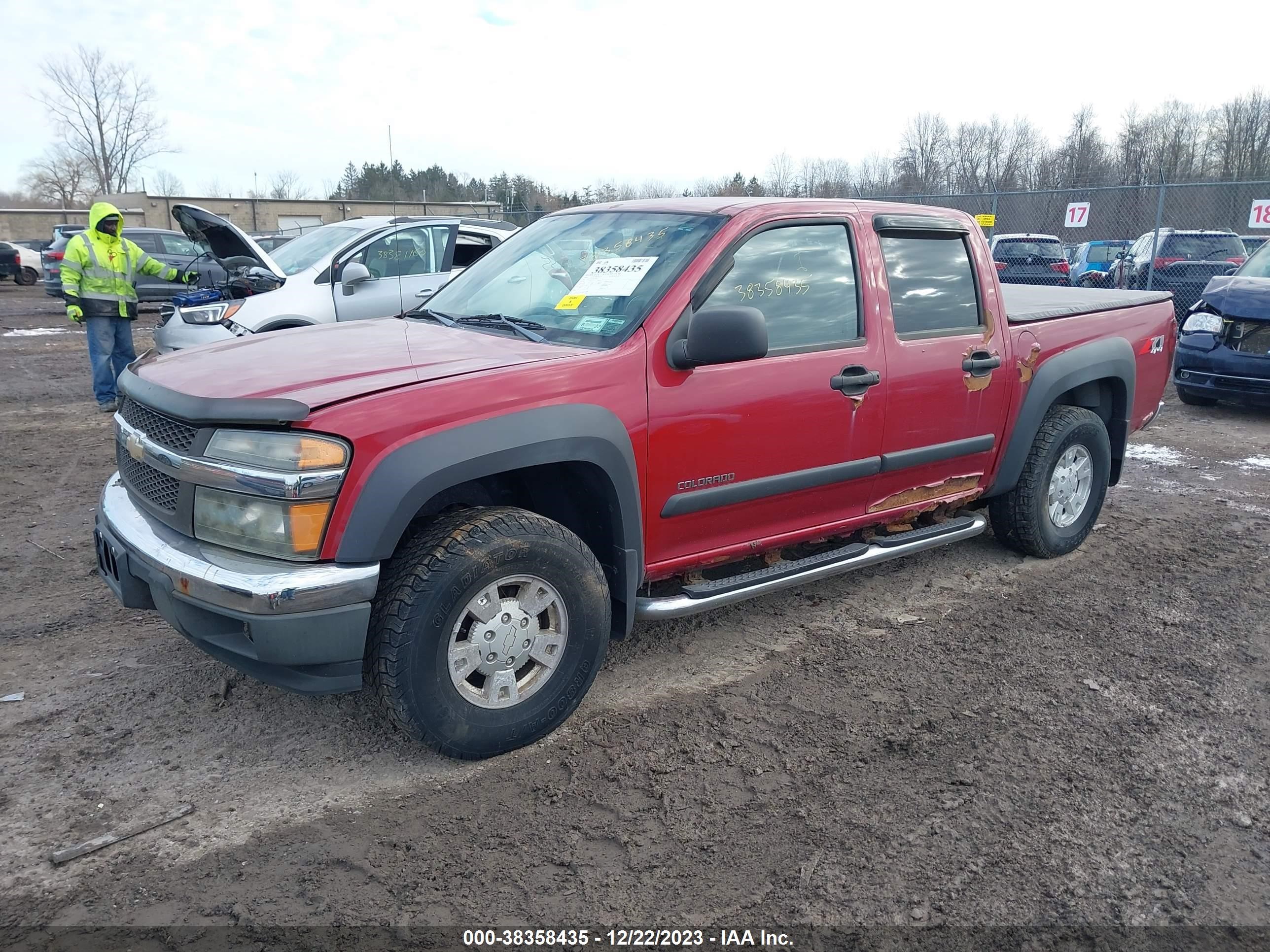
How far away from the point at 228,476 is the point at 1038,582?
156 inches

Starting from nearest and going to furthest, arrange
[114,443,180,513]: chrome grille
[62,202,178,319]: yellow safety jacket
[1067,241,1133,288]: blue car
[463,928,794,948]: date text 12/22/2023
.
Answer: [463,928,794,948]: date text 12/22/2023, [114,443,180,513]: chrome grille, [62,202,178,319]: yellow safety jacket, [1067,241,1133,288]: blue car

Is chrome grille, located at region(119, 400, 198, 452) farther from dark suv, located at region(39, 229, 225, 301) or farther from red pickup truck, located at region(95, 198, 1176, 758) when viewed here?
dark suv, located at region(39, 229, 225, 301)

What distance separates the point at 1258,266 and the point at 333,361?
990cm

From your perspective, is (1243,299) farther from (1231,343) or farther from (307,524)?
(307,524)

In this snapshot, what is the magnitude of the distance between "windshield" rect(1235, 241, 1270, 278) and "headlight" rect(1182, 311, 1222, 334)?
641mm

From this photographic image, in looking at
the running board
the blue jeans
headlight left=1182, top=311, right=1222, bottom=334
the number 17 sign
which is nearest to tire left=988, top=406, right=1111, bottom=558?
the running board

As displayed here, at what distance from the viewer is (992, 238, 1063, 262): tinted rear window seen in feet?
54.2

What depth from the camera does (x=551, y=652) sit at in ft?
10.5

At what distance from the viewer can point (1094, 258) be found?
19.6 metres

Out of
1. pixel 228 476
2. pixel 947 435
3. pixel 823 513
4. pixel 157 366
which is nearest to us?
pixel 228 476

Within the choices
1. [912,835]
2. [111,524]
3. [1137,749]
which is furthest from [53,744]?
[1137,749]

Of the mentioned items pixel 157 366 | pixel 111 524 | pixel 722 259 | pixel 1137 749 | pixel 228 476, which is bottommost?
pixel 1137 749

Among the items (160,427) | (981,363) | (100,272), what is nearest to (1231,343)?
(981,363)

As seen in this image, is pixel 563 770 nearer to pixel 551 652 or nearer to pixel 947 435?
pixel 551 652
